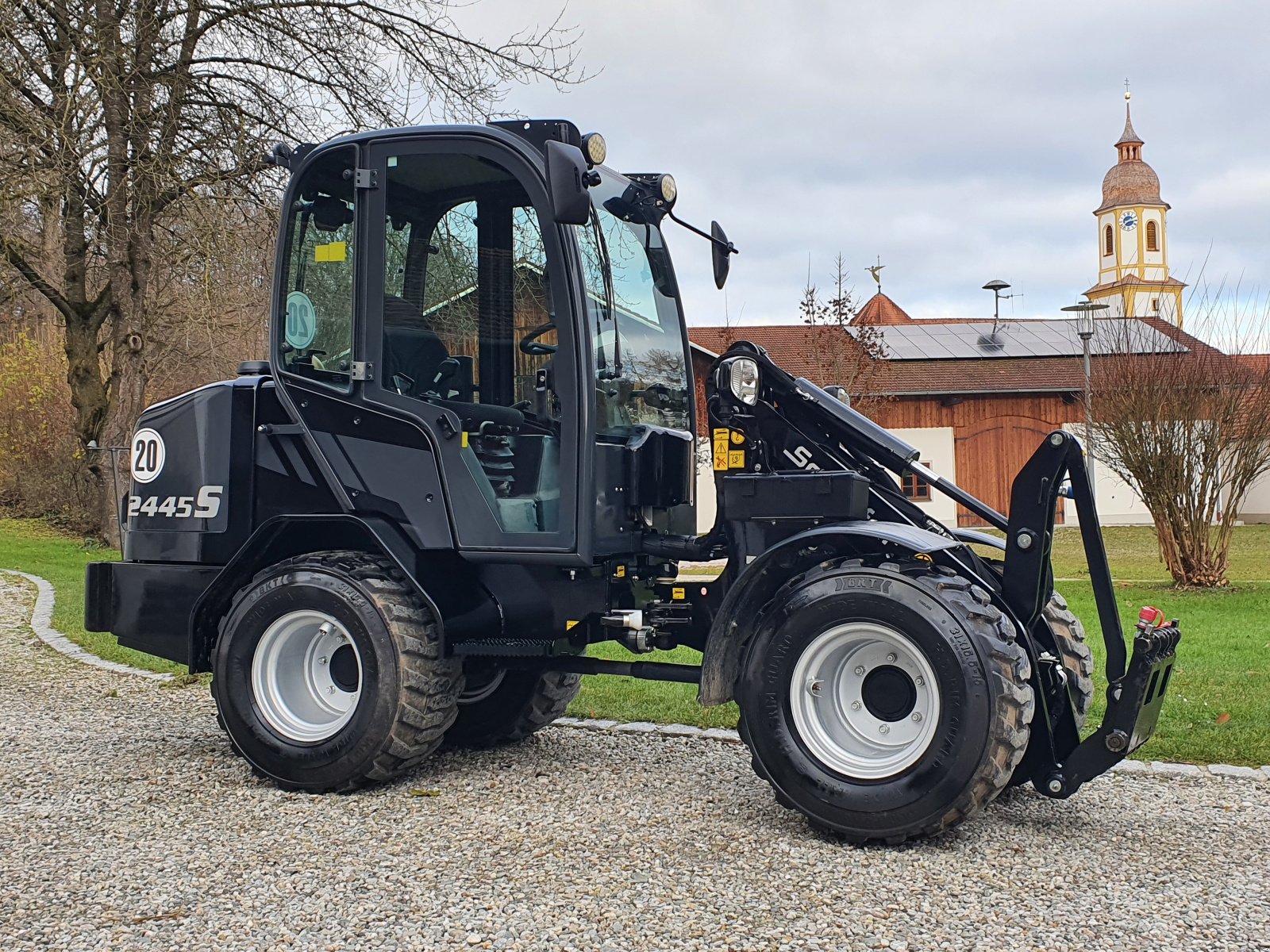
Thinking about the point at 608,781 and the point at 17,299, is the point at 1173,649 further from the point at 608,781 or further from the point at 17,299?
the point at 17,299

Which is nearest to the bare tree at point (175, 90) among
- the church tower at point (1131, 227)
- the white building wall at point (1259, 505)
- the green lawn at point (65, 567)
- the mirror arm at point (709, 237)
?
the green lawn at point (65, 567)

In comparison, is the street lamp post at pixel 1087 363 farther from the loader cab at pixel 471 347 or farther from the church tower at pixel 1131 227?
the church tower at pixel 1131 227

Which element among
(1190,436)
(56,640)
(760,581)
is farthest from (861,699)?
(1190,436)

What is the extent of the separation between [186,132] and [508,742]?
12.1 meters

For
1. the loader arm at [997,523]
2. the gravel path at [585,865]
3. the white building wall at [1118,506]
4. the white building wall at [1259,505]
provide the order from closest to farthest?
the gravel path at [585,865], the loader arm at [997,523], the white building wall at [1118,506], the white building wall at [1259,505]

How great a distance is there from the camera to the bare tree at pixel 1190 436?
1508 centimetres

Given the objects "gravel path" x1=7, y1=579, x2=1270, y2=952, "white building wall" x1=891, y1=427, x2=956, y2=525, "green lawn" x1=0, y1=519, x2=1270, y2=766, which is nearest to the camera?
"gravel path" x1=7, y1=579, x2=1270, y2=952

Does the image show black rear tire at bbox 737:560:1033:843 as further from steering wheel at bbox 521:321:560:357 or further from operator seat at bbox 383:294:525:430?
operator seat at bbox 383:294:525:430

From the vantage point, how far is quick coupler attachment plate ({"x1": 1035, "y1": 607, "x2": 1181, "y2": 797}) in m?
4.33

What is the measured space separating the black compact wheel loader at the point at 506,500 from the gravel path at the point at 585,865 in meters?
0.36

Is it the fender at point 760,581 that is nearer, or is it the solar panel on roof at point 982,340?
the fender at point 760,581

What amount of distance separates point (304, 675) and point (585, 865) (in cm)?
197

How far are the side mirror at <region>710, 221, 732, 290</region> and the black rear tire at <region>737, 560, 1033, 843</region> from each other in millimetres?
1885

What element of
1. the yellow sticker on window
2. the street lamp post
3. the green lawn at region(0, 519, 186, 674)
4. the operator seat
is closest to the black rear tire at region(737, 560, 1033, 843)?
the operator seat
